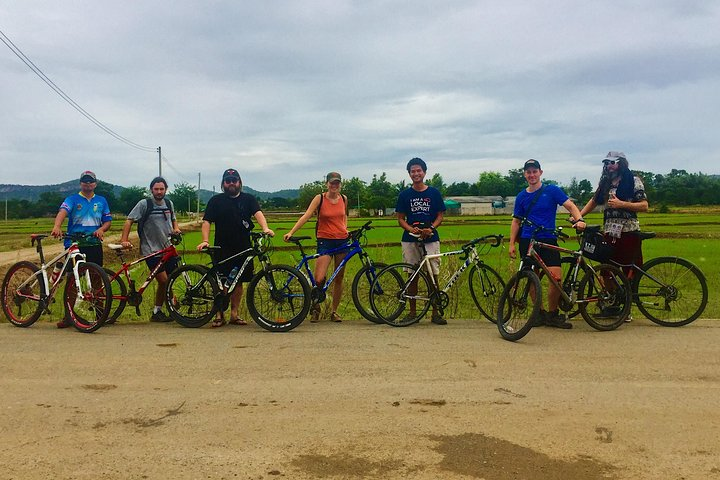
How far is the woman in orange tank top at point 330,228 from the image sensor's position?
685 centimetres

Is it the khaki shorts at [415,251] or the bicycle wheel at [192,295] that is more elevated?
the khaki shorts at [415,251]

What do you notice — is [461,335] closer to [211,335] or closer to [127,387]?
[211,335]

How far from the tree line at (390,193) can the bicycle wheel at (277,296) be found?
77284 mm

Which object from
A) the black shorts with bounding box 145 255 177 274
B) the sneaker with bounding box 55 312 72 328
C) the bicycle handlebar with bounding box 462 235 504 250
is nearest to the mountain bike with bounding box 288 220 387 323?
the bicycle handlebar with bounding box 462 235 504 250

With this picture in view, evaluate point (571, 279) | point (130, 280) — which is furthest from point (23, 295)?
point (571, 279)

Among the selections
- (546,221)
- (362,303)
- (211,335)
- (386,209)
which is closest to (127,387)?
(211,335)

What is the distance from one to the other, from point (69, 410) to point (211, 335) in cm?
233

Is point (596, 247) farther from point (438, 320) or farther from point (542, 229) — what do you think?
point (438, 320)

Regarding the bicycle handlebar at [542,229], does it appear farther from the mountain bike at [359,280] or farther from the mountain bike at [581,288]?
the mountain bike at [359,280]

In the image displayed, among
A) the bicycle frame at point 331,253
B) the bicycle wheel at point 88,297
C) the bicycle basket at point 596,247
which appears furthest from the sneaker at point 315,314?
the bicycle basket at point 596,247

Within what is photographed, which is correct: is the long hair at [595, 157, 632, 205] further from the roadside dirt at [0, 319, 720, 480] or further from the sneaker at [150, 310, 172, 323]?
the sneaker at [150, 310, 172, 323]

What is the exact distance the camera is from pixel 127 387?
4227mm

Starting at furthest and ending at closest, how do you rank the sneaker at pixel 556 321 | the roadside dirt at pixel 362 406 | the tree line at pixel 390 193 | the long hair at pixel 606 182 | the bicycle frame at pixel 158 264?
the tree line at pixel 390 193 < the bicycle frame at pixel 158 264 < the long hair at pixel 606 182 < the sneaker at pixel 556 321 < the roadside dirt at pixel 362 406

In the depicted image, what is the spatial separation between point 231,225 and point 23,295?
2607 millimetres
